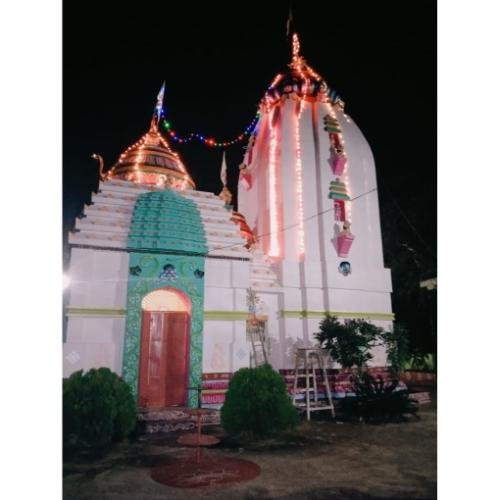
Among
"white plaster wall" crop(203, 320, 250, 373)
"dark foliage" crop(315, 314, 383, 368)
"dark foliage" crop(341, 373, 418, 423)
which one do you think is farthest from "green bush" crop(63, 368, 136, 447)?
"dark foliage" crop(315, 314, 383, 368)

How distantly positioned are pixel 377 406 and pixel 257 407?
11.7 feet

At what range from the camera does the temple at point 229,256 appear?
9.81 m

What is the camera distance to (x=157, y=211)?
10523mm

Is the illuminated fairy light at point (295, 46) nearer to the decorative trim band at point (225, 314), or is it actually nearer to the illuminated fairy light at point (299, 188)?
the illuminated fairy light at point (299, 188)

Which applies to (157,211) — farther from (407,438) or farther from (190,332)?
(407,438)

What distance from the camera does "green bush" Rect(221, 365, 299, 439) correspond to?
317 inches

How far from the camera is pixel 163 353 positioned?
33.2ft

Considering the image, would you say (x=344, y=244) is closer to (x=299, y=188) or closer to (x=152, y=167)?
(x=299, y=188)

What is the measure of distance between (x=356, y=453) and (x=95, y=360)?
5.79 metres

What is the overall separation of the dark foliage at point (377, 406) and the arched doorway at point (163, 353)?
4075 millimetres

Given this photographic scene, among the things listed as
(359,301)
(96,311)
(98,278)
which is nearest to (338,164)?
(359,301)

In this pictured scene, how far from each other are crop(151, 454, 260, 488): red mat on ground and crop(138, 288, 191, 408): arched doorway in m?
3.15

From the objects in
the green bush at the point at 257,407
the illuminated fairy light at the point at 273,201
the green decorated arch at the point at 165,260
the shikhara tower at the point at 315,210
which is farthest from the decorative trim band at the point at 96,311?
the illuminated fairy light at the point at 273,201

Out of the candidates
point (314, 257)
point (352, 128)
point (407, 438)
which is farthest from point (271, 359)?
point (352, 128)
